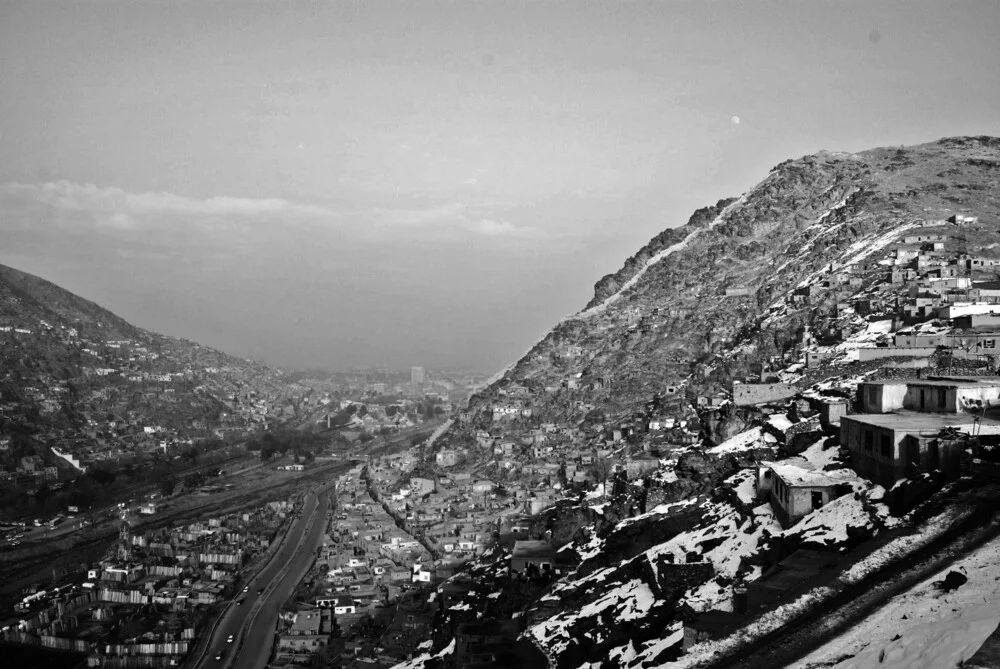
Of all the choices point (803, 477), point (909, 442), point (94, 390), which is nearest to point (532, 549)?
point (803, 477)

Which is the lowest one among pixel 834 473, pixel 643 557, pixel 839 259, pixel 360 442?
pixel 360 442

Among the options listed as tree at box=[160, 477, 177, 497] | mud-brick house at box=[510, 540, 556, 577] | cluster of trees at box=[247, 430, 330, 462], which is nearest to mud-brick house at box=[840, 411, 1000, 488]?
mud-brick house at box=[510, 540, 556, 577]

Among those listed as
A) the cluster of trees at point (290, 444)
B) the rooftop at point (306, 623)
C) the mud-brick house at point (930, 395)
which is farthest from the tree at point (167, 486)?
the mud-brick house at point (930, 395)

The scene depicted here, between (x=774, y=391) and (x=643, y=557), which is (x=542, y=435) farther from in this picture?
(x=643, y=557)

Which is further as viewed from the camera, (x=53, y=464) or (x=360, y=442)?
(x=360, y=442)

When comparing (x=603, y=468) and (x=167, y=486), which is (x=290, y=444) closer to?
(x=167, y=486)

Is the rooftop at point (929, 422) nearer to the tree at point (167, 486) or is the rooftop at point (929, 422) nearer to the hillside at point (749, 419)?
the hillside at point (749, 419)

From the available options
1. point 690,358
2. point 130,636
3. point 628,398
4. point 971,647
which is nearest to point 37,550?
point 130,636

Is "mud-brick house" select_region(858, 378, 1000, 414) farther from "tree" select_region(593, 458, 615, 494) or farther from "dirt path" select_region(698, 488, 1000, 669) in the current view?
"tree" select_region(593, 458, 615, 494)
